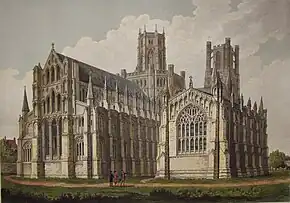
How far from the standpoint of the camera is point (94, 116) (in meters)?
4.91

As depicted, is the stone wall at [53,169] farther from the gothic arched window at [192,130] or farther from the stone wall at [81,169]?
the gothic arched window at [192,130]

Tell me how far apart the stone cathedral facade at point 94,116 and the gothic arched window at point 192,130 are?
0.19 meters

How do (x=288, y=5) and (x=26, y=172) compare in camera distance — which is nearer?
(x=288, y=5)

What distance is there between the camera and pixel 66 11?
4914 millimetres

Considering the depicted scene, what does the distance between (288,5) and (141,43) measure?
1.15 meters

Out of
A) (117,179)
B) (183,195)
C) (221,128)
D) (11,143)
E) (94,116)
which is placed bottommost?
(183,195)

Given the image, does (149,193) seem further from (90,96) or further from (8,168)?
(8,168)

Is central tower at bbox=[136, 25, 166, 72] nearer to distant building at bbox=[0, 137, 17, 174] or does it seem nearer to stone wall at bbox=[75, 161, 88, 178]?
stone wall at bbox=[75, 161, 88, 178]

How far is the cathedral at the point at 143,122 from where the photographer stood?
4.77 meters

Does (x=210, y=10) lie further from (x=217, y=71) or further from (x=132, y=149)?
(x=132, y=149)

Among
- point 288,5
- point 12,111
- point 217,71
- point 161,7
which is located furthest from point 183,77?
point 12,111

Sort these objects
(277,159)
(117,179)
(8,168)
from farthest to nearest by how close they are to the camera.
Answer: (8,168) < (117,179) < (277,159)

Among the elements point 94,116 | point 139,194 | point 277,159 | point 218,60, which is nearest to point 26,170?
point 94,116

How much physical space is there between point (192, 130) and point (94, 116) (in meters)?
0.78
